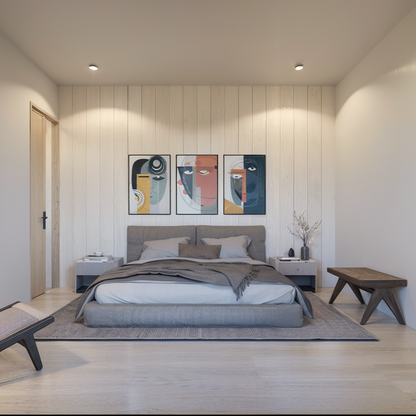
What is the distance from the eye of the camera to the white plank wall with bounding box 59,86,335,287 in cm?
511

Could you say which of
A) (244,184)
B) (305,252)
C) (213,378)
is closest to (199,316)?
(213,378)

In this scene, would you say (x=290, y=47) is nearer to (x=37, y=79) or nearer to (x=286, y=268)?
(x=286, y=268)

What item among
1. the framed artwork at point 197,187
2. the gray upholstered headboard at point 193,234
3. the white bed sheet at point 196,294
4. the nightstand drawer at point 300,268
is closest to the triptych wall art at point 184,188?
the framed artwork at point 197,187

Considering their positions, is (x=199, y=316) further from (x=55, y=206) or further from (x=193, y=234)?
→ (x=55, y=206)

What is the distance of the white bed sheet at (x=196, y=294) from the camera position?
3.21 m

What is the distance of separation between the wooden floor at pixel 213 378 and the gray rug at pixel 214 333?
0.25 feet

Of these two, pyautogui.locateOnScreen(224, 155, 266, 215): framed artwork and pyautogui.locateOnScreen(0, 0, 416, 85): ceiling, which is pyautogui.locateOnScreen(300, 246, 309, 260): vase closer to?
pyautogui.locateOnScreen(224, 155, 266, 215): framed artwork

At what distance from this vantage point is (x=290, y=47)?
394 centimetres

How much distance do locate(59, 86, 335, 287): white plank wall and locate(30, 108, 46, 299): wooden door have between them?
45 centimetres

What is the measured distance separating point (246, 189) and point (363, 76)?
6.79 ft

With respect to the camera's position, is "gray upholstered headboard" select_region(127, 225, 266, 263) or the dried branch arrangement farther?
the dried branch arrangement

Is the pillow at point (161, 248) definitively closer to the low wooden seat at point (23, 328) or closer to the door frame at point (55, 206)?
the door frame at point (55, 206)

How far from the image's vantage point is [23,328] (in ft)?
7.47

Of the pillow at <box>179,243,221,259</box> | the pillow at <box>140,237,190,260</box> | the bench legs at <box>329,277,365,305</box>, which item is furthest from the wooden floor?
the pillow at <box>140,237,190,260</box>
